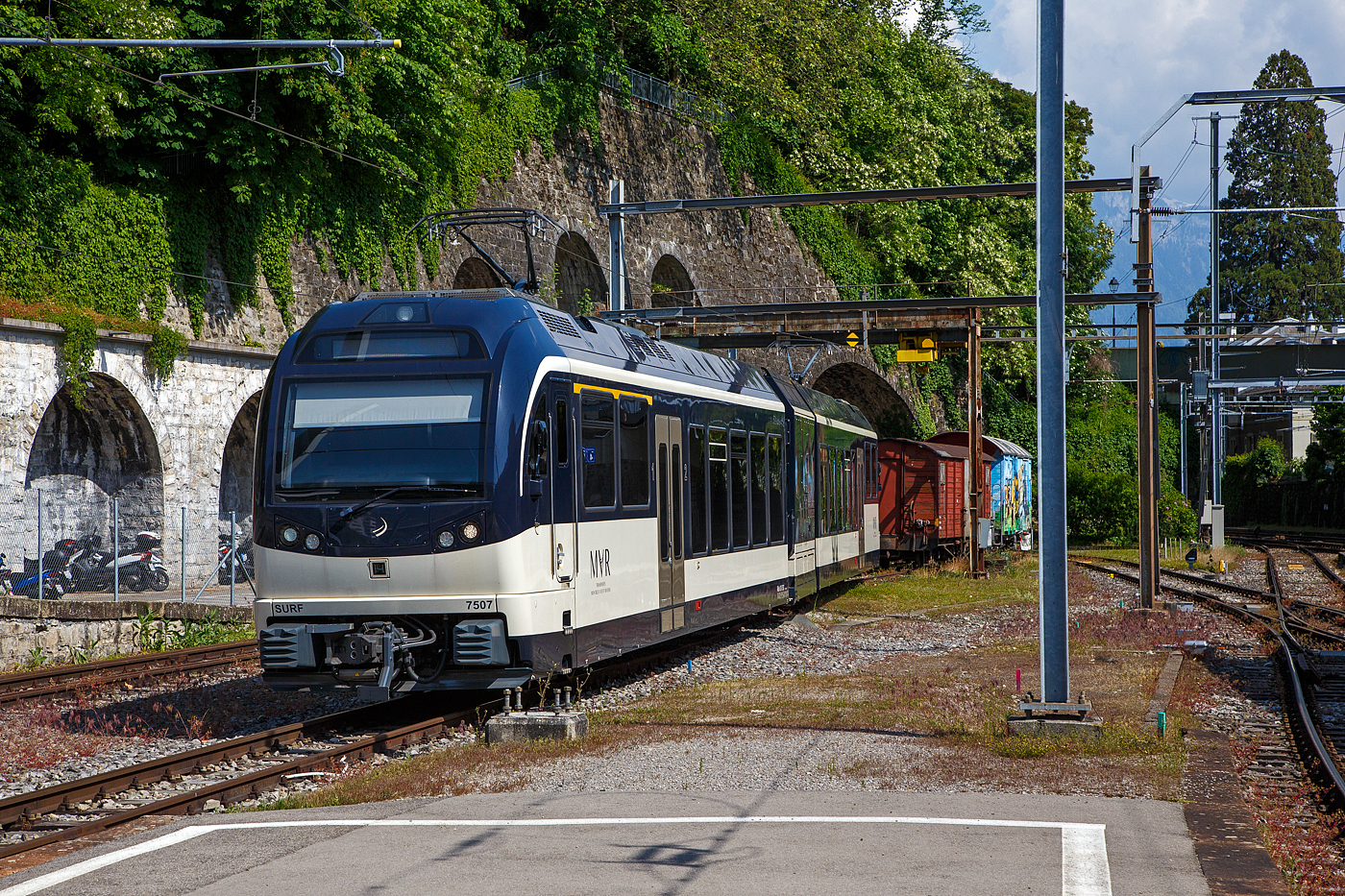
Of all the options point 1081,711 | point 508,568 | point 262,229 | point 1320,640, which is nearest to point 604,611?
point 508,568

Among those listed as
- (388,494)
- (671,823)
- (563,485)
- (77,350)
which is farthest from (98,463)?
(671,823)

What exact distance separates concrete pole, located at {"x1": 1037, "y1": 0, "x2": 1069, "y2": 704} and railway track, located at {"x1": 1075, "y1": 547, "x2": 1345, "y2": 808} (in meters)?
1.60

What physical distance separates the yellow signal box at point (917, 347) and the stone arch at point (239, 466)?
11.8m

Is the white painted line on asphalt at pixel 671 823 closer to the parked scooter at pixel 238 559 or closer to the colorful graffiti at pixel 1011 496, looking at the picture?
the parked scooter at pixel 238 559

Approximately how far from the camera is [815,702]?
11.6 m

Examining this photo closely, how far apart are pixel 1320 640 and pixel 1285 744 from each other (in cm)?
845

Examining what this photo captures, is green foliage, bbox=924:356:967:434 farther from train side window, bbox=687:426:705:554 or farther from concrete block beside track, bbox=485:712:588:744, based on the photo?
concrete block beside track, bbox=485:712:588:744

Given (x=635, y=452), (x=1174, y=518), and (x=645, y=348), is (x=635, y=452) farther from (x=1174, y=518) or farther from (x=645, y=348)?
(x=1174, y=518)

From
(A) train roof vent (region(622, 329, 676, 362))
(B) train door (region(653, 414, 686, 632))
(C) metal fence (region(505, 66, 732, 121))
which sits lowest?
(B) train door (region(653, 414, 686, 632))

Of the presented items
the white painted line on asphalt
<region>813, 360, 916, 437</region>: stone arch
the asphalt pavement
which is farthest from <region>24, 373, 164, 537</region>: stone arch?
<region>813, 360, 916, 437</region>: stone arch

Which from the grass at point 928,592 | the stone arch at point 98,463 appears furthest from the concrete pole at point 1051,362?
the stone arch at point 98,463

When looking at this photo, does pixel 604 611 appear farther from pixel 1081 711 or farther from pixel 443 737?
pixel 1081 711

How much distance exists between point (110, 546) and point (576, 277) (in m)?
15.7

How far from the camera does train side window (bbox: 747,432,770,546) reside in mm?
15969
